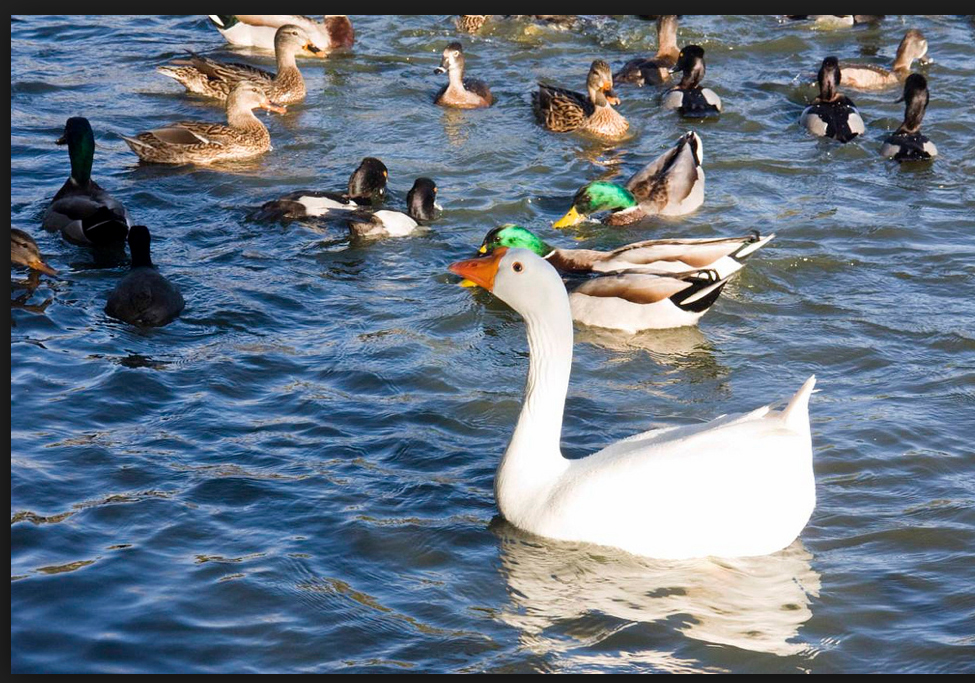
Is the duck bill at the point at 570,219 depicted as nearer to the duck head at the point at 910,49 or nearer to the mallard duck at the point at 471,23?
the duck head at the point at 910,49

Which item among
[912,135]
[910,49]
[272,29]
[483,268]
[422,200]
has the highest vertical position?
[910,49]

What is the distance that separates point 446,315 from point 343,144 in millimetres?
4566

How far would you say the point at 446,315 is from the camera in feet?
31.1

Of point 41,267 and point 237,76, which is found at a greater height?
point 237,76

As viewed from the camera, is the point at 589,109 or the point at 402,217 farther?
the point at 589,109

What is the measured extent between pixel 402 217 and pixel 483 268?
4.65m

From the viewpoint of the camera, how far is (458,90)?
47.2 ft

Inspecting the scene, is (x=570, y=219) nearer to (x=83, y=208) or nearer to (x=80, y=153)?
(x=83, y=208)

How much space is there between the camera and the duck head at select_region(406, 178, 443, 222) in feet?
36.5

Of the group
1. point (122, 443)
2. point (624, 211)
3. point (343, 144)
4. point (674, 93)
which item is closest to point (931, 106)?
point (674, 93)

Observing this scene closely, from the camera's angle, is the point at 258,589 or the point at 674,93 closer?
the point at 258,589

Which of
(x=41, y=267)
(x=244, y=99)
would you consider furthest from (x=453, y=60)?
(x=41, y=267)

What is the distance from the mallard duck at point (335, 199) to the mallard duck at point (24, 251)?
7.12ft

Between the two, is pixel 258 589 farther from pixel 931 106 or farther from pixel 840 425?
A: pixel 931 106
